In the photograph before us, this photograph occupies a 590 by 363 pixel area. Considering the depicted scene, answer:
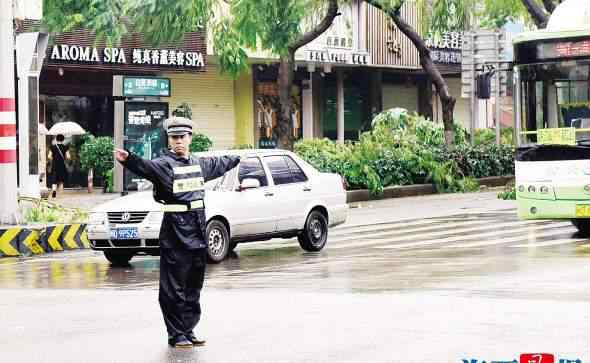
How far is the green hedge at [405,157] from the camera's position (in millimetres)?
34375

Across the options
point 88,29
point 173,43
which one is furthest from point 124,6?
point 173,43

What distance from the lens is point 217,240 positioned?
19016mm

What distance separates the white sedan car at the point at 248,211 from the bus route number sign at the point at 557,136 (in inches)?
120

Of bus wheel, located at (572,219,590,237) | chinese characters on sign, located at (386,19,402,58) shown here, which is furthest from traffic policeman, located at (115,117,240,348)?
chinese characters on sign, located at (386,19,402,58)

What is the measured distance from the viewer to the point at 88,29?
36.4 m

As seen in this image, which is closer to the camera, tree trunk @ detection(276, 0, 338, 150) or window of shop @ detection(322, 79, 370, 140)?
tree trunk @ detection(276, 0, 338, 150)

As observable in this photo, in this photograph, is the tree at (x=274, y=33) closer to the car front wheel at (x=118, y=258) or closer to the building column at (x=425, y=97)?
the car front wheel at (x=118, y=258)

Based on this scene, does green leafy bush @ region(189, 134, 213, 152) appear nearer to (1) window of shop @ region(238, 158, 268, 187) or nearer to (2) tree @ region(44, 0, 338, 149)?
(2) tree @ region(44, 0, 338, 149)

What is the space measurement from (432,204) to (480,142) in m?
10.4

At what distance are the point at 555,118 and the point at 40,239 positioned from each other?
307 inches

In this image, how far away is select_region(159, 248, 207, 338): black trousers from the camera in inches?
434

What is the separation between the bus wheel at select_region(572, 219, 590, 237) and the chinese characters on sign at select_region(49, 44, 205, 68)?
58.0ft

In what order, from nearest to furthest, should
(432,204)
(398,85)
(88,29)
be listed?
(432,204) < (88,29) < (398,85)

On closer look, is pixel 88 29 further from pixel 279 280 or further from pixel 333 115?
pixel 279 280
